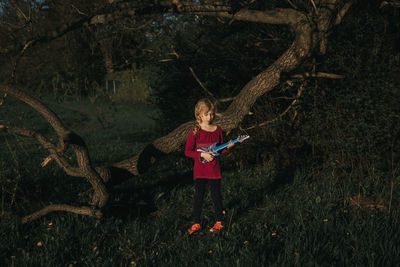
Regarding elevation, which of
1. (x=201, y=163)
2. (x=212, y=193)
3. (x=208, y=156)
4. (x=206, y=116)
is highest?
(x=206, y=116)

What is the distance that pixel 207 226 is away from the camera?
14.8ft

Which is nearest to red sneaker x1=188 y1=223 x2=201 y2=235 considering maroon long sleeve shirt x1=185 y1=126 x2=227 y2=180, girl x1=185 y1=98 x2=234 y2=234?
girl x1=185 y1=98 x2=234 y2=234

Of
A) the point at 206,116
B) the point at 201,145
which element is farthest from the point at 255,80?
the point at 201,145

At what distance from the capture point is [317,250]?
3.60 metres

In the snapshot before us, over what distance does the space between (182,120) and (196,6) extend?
388 centimetres

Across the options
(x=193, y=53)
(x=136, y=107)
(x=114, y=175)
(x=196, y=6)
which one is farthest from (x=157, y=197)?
(x=136, y=107)

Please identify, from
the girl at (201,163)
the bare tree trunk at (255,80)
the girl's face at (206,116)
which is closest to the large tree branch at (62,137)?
the bare tree trunk at (255,80)

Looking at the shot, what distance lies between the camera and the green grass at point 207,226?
359 centimetres

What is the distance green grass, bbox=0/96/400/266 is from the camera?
359 centimetres

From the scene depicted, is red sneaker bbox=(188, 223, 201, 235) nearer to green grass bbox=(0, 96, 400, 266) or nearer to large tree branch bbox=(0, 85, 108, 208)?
green grass bbox=(0, 96, 400, 266)

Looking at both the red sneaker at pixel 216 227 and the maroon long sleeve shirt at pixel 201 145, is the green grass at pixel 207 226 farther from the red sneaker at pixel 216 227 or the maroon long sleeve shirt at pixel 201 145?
the maroon long sleeve shirt at pixel 201 145

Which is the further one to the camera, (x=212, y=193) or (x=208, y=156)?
(x=212, y=193)

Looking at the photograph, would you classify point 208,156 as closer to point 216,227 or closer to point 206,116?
point 206,116

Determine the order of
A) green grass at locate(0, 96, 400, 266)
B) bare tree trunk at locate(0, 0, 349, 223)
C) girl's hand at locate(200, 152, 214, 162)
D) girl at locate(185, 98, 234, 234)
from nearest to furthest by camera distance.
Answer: green grass at locate(0, 96, 400, 266)
girl's hand at locate(200, 152, 214, 162)
girl at locate(185, 98, 234, 234)
bare tree trunk at locate(0, 0, 349, 223)
